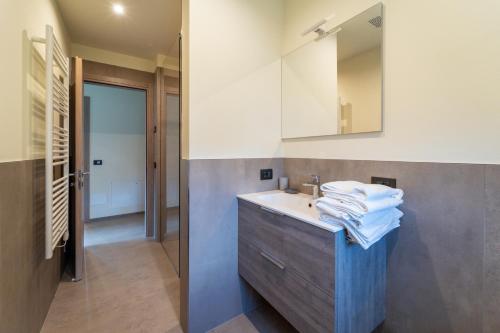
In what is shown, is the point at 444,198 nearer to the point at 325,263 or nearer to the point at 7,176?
the point at 325,263

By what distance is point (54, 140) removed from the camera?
163 cm

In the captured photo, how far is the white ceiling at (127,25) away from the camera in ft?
6.66

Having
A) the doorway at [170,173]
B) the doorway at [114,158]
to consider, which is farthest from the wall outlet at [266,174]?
the doorway at [114,158]

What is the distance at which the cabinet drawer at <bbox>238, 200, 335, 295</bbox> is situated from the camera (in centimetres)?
99

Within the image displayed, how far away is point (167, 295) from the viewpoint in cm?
196

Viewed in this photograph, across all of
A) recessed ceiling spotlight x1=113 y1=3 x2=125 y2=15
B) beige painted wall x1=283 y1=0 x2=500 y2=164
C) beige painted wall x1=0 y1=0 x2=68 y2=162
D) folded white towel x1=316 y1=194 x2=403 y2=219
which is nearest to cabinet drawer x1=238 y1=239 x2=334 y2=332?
folded white towel x1=316 y1=194 x2=403 y2=219

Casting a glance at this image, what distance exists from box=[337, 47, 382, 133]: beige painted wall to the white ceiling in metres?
1.63

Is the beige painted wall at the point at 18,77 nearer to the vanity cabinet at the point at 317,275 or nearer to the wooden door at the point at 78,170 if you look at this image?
the wooden door at the point at 78,170

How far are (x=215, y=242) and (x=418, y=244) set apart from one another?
121 cm

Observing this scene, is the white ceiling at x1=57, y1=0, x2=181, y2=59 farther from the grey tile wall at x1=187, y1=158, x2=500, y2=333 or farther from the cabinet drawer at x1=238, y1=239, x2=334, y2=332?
the cabinet drawer at x1=238, y1=239, x2=334, y2=332

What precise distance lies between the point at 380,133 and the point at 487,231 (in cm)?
63

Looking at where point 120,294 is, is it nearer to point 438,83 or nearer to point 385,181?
point 385,181

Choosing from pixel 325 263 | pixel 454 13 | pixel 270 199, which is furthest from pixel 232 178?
pixel 454 13

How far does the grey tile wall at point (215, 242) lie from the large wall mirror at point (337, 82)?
0.58 meters
